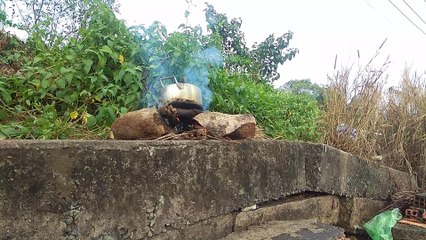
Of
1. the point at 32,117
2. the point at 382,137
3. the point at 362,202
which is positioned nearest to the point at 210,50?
the point at 32,117

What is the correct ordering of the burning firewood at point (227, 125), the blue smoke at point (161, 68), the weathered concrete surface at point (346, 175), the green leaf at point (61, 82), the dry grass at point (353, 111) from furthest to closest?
the dry grass at point (353, 111), the weathered concrete surface at point (346, 175), the blue smoke at point (161, 68), the burning firewood at point (227, 125), the green leaf at point (61, 82)

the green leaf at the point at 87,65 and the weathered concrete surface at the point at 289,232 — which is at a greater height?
the green leaf at the point at 87,65

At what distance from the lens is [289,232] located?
2160 mm

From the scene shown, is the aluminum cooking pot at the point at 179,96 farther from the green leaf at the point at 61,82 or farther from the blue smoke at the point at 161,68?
the green leaf at the point at 61,82

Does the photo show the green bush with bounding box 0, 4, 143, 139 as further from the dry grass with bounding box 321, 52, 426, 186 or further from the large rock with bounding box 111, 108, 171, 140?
the dry grass with bounding box 321, 52, 426, 186

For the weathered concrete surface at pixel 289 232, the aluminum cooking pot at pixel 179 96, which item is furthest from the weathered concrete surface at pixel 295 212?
the aluminum cooking pot at pixel 179 96

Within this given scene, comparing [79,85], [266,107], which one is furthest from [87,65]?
[266,107]

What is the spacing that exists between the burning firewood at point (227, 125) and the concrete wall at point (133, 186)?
0.08 m

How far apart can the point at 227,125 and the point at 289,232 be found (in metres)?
0.74

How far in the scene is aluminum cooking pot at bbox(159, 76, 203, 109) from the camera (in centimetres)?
215

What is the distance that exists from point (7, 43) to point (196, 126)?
72.4 inches

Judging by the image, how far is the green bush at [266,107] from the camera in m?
2.71

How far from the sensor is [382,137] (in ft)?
16.3

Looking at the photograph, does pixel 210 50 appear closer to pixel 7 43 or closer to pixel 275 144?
pixel 275 144
